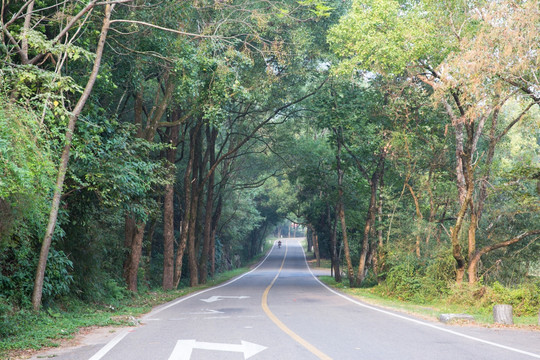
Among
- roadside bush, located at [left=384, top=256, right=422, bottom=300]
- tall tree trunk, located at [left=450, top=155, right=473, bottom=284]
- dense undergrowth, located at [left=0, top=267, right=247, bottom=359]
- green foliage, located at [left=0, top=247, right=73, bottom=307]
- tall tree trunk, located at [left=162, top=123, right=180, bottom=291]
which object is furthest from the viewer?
tall tree trunk, located at [left=162, top=123, right=180, bottom=291]

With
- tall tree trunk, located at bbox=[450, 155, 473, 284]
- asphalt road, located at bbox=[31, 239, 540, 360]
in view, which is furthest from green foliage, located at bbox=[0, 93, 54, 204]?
tall tree trunk, located at bbox=[450, 155, 473, 284]

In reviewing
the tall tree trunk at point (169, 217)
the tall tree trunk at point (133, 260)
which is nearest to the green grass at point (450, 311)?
the tall tree trunk at point (133, 260)

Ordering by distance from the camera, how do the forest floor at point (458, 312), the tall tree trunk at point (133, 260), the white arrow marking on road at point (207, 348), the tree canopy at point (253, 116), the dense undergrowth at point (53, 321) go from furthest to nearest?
the tall tree trunk at point (133, 260) → the forest floor at point (458, 312) → the tree canopy at point (253, 116) → the dense undergrowth at point (53, 321) → the white arrow marking on road at point (207, 348)

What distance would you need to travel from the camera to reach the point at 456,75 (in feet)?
40.1

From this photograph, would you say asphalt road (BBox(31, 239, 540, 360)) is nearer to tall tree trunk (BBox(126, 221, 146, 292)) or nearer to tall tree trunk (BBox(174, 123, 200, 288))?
tall tree trunk (BBox(126, 221, 146, 292))

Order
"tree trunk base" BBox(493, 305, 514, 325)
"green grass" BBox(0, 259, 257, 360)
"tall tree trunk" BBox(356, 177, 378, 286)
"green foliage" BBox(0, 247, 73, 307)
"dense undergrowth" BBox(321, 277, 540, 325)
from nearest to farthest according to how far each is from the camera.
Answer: "green grass" BBox(0, 259, 257, 360), "green foliage" BBox(0, 247, 73, 307), "tree trunk base" BBox(493, 305, 514, 325), "dense undergrowth" BBox(321, 277, 540, 325), "tall tree trunk" BBox(356, 177, 378, 286)

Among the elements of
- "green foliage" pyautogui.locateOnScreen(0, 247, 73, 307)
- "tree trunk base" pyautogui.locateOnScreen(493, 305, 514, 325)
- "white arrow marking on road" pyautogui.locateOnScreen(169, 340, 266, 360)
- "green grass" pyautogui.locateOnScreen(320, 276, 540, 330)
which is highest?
"green foliage" pyautogui.locateOnScreen(0, 247, 73, 307)

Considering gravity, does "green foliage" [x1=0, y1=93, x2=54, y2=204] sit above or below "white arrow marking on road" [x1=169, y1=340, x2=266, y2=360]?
above

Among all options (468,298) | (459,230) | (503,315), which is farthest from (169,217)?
(503,315)

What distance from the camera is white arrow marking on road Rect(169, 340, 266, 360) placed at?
6918 mm

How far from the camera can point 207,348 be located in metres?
7.47

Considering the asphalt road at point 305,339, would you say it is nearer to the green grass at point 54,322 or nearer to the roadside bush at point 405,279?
the green grass at point 54,322

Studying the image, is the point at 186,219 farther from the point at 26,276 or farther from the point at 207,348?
the point at 207,348

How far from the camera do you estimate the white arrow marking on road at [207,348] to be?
692 centimetres
